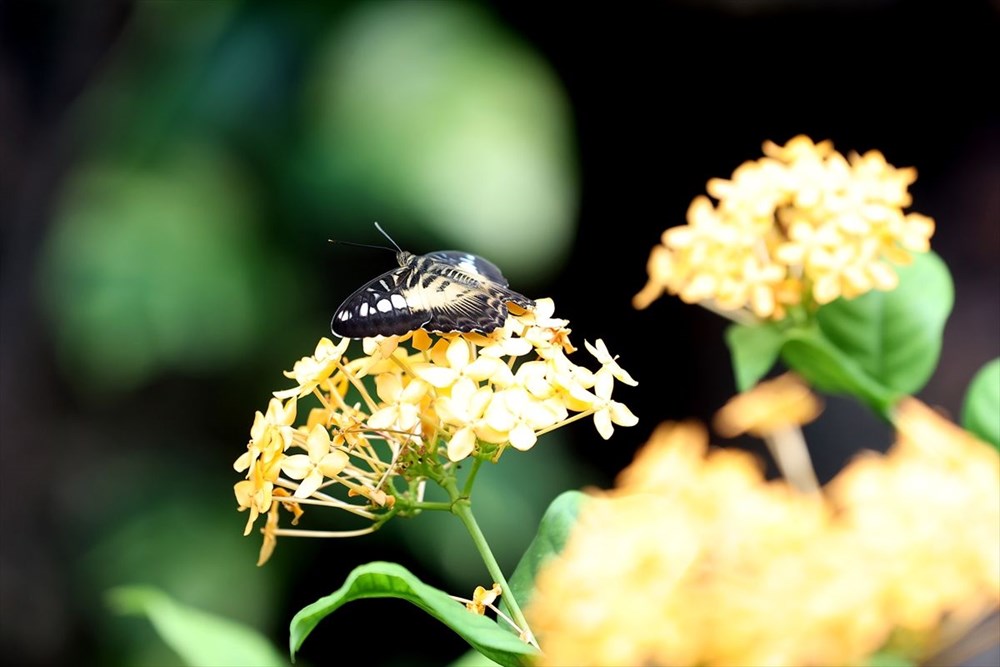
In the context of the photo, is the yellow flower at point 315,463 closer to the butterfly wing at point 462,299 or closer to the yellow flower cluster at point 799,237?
the butterfly wing at point 462,299

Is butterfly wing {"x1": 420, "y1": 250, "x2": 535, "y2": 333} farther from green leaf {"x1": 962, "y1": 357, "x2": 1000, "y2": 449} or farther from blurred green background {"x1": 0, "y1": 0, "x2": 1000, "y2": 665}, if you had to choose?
blurred green background {"x1": 0, "y1": 0, "x2": 1000, "y2": 665}

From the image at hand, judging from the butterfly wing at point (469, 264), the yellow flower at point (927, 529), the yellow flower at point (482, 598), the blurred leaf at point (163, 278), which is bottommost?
the blurred leaf at point (163, 278)

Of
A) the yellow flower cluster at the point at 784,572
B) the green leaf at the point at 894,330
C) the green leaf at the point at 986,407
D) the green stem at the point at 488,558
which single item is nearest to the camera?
the yellow flower cluster at the point at 784,572

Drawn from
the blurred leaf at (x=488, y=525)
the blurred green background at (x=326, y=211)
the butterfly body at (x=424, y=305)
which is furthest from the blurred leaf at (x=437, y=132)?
the butterfly body at (x=424, y=305)

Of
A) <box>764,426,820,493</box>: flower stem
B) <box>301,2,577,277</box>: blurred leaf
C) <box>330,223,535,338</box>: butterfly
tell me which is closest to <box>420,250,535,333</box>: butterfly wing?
<box>330,223,535,338</box>: butterfly

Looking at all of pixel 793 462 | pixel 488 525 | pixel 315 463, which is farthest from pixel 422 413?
pixel 488 525

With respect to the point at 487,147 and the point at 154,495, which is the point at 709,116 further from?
the point at 154,495

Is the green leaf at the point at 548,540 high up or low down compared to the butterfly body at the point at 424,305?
down
